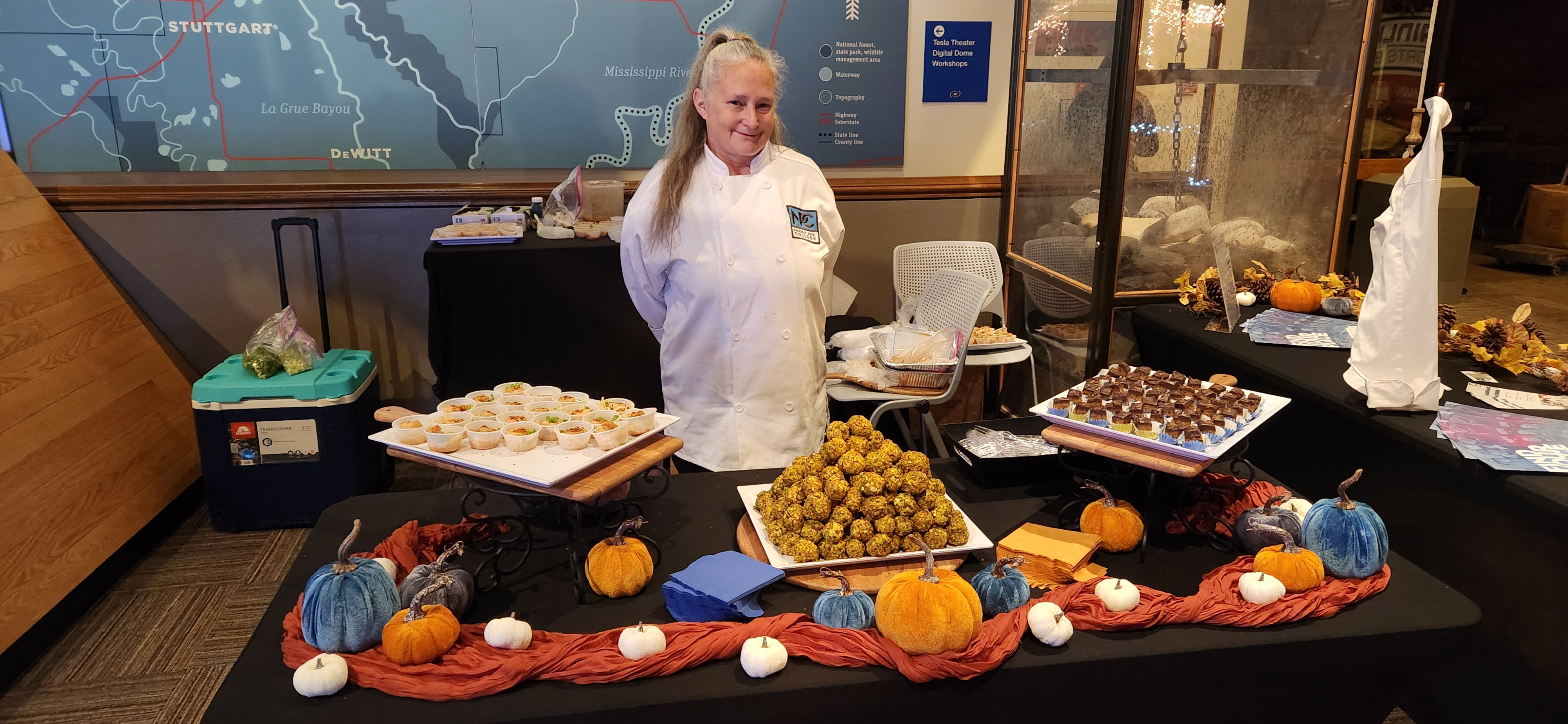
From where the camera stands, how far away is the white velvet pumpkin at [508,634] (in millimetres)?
1239

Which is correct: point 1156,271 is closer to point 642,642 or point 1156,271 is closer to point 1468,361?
point 1468,361

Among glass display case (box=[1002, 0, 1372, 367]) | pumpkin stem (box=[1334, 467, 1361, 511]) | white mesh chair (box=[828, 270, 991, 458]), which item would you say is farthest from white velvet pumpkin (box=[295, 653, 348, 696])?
glass display case (box=[1002, 0, 1372, 367])

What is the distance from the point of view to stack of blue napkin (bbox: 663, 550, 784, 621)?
1.32 m

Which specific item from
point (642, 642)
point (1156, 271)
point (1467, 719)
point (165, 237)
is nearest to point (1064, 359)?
point (1156, 271)

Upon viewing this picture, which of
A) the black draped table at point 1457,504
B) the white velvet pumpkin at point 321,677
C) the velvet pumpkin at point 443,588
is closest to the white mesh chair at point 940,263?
the black draped table at point 1457,504

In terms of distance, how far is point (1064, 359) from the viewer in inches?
142

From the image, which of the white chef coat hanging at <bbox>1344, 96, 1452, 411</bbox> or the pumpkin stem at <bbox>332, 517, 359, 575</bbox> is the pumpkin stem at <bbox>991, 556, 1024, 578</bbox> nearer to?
the pumpkin stem at <bbox>332, 517, 359, 575</bbox>

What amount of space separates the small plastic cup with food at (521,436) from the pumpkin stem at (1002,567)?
74cm

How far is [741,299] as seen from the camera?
226 cm

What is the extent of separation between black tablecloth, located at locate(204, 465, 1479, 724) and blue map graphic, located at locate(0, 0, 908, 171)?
256 centimetres

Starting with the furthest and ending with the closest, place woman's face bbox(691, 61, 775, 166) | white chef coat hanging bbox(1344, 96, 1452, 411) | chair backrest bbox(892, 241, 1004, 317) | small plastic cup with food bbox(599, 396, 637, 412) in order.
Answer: chair backrest bbox(892, 241, 1004, 317) → woman's face bbox(691, 61, 775, 166) → white chef coat hanging bbox(1344, 96, 1452, 411) → small plastic cup with food bbox(599, 396, 637, 412)

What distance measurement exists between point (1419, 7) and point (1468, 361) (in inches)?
119

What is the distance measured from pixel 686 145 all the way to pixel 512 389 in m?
0.84

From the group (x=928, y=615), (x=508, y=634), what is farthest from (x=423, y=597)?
(x=928, y=615)
